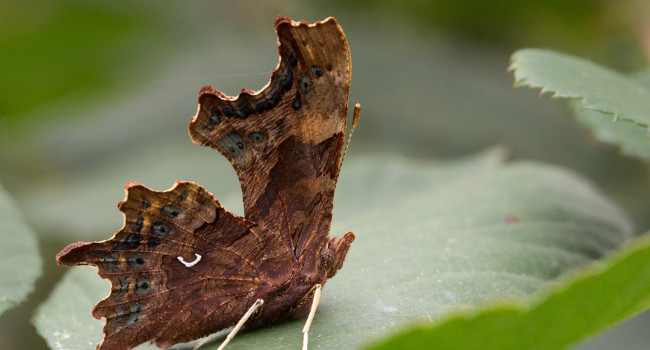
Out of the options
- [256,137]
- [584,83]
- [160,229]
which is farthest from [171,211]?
[584,83]

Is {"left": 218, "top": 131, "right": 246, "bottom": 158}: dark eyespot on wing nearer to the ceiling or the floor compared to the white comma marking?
nearer to the ceiling

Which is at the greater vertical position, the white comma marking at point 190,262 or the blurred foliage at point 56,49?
the blurred foliage at point 56,49

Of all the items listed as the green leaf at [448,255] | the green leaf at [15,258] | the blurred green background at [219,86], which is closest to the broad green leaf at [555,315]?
the green leaf at [448,255]

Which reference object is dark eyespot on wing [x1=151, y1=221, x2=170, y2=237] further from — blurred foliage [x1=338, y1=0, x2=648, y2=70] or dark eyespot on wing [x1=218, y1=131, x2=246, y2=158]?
blurred foliage [x1=338, y1=0, x2=648, y2=70]

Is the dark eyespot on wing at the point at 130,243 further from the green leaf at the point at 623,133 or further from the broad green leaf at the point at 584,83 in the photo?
the green leaf at the point at 623,133

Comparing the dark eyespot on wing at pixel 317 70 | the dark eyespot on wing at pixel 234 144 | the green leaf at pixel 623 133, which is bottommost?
the dark eyespot on wing at pixel 234 144

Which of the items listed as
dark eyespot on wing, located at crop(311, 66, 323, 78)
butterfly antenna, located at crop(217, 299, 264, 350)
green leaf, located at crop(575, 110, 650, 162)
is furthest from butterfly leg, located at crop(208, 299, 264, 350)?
green leaf, located at crop(575, 110, 650, 162)

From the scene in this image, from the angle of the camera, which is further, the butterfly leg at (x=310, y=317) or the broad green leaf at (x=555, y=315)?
the butterfly leg at (x=310, y=317)
